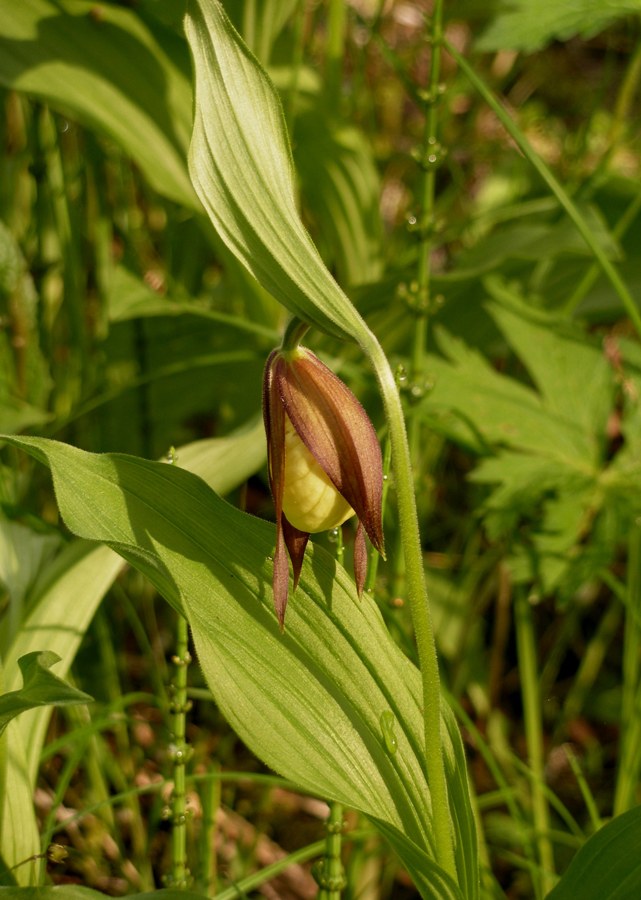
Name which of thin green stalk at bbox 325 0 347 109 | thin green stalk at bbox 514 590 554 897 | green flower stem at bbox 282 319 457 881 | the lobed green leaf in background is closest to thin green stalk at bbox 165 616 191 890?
green flower stem at bbox 282 319 457 881

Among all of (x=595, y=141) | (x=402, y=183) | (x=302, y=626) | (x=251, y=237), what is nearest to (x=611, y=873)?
(x=302, y=626)

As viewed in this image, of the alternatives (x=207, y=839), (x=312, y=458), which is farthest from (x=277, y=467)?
(x=207, y=839)

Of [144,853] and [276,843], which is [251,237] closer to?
[144,853]

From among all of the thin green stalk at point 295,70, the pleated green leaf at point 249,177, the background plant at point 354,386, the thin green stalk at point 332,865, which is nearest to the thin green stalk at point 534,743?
the background plant at point 354,386

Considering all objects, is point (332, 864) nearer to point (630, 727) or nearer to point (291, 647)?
point (291, 647)

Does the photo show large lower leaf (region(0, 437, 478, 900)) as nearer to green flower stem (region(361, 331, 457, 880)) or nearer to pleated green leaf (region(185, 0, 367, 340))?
green flower stem (region(361, 331, 457, 880))

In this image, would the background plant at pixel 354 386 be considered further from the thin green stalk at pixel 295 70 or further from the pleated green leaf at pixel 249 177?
the pleated green leaf at pixel 249 177
